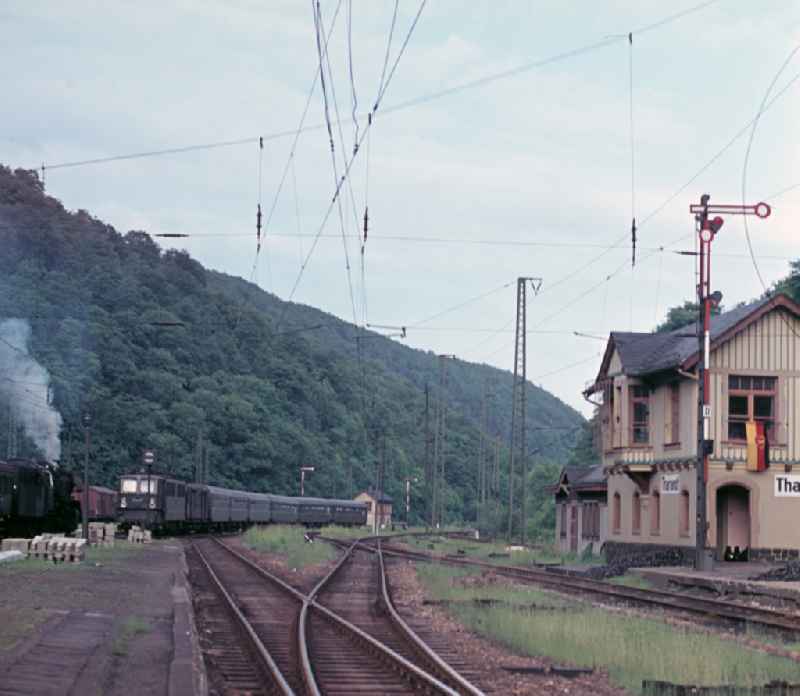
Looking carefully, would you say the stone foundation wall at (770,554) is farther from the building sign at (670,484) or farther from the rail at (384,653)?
the rail at (384,653)

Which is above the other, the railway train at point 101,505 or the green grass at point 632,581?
the railway train at point 101,505

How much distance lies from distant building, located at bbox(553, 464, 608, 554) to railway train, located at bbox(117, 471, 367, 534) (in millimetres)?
17342

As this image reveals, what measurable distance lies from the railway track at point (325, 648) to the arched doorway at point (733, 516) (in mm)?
15228

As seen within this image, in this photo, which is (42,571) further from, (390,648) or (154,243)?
(154,243)

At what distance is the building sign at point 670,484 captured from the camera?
132 feet

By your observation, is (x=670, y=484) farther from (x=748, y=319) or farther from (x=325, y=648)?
(x=325, y=648)

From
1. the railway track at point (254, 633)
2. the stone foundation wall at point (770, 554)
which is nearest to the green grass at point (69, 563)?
the railway track at point (254, 633)

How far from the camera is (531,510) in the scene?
9619cm

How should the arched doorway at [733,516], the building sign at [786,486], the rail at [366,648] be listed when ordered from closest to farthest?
the rail at [366,648] < the building sign at [786,486] < the arched doorway at [733,516]

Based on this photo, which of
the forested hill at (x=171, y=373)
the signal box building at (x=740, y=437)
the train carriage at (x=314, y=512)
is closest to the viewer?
the signal box building at (x=740, y=437)

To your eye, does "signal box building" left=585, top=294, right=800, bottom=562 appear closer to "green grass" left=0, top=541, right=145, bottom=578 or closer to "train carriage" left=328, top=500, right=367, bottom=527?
"green grass" left=0, top=541, right=145, bottom=578

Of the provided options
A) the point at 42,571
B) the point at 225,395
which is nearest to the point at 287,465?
the point at 225,395

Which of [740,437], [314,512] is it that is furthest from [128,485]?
[314,512]

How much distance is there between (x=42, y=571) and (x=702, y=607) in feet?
44.2
